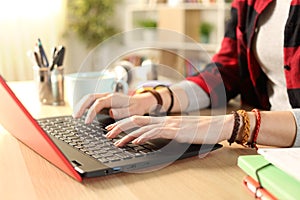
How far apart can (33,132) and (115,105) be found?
1.21 ft

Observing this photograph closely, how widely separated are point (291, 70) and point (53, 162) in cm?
61

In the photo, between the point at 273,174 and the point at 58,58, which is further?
the point at 58,58

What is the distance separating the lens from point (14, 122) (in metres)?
0.76

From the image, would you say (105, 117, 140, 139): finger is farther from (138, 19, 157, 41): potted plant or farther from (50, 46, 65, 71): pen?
(138, 19, 157, 41): potted plant

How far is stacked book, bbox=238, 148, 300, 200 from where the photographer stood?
0.52 metres

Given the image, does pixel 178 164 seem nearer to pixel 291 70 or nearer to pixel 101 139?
pixel 101 139

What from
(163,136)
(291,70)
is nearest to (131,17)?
(291,70)

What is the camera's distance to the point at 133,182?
0.63m

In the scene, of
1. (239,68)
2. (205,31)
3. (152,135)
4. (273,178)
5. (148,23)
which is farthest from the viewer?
(148,23)

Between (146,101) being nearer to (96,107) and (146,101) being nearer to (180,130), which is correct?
(96,107)

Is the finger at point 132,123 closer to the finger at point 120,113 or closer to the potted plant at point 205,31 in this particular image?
the finger at point 120,113

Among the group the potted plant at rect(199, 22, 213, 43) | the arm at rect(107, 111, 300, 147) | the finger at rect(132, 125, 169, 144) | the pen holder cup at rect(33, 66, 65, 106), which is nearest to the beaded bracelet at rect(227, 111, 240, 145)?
the arm at rect(107, 111, 300, 147)

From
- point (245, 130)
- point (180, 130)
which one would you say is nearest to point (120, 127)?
point (180, 130)

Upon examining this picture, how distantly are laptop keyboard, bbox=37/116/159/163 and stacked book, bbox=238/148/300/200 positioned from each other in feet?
0.60
